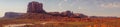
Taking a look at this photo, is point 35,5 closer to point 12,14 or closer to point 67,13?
point 12,14

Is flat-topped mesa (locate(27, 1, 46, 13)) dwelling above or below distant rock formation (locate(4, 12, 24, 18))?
above

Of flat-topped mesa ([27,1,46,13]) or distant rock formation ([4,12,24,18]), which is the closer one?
distant rock formation ([4,12,24,18])

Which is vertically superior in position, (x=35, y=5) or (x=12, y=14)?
(x=35, y=5)

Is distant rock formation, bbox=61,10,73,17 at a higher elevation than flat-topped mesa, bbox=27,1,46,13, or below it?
below

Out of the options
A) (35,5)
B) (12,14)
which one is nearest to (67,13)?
(35,5)

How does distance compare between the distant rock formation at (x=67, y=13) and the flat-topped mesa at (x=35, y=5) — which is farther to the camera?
the flat-topped mesa at (x=35, y=5)

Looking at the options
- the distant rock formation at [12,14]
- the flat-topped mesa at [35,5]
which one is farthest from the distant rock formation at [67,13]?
the distant rock formation at [12,14]

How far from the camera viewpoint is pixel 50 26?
3684 cm

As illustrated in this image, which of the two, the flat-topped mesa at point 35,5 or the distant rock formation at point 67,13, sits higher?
the flat-topped mesa at point 35,5

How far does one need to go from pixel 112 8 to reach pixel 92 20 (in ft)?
2.23

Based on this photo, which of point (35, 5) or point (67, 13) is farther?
point (35, 5)

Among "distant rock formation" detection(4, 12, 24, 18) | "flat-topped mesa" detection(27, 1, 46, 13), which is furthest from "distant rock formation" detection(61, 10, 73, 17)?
"distant rock formation" detection(4, 12, 24, 18)

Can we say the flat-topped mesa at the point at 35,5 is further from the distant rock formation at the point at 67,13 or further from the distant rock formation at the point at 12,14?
the distant rock formation at the point at 67,13

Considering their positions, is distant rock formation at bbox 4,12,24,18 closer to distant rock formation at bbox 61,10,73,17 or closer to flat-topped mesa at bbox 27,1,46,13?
flat-topped mesa at bbox 27,1,46,13
